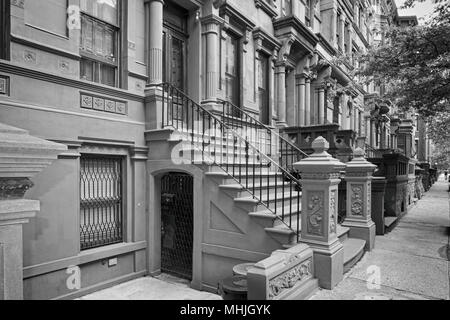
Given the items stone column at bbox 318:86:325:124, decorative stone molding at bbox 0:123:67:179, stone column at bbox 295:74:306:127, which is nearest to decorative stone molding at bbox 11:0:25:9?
decorative stone molding at bbox 0:123:67:179

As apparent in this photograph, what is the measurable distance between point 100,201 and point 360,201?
5.36m

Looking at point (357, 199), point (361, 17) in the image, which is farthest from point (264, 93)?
point (361, 17)

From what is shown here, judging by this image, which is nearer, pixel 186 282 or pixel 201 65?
pixel 186 282

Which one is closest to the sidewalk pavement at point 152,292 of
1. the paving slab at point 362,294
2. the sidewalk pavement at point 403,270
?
the paving slab at point 362,294

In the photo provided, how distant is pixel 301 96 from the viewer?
42.8 ft

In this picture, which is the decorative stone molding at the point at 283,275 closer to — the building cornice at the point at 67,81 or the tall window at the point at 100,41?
the building cornice at the point at 67,81

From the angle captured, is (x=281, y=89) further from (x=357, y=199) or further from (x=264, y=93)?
(x=357, y=199)

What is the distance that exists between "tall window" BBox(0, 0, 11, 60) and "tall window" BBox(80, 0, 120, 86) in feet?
4.42

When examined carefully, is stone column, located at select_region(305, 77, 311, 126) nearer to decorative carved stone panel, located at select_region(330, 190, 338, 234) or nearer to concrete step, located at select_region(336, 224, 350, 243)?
concrete step, located at select_region(336, 224, 350, 243)

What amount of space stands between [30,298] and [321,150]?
4.82m
